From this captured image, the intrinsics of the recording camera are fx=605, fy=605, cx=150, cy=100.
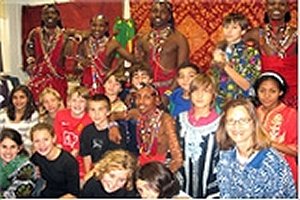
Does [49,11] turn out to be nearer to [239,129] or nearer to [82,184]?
[82,184]

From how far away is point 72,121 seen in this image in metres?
1.69

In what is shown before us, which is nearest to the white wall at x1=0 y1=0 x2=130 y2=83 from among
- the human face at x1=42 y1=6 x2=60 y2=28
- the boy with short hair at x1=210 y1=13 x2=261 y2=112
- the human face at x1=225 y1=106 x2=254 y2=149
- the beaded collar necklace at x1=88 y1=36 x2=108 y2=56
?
the human face at x1=42 y1=6 x2=60 y2=28

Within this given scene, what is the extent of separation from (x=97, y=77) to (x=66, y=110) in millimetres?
127

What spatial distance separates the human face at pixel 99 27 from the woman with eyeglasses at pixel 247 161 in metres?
0.39

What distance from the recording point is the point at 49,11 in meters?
1.66

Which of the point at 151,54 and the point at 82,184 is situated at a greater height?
the point at 151,54

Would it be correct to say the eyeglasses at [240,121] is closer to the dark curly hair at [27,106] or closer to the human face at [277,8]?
the human face at [277,8]

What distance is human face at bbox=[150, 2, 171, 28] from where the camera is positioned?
163cm

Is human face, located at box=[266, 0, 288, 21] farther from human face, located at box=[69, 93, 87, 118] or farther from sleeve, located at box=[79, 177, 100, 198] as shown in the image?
sleeve, located at box=[79, 177, 100, 198]

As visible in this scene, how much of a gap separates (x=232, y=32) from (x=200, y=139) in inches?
11.9

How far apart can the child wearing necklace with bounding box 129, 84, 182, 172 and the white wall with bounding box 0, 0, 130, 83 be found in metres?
0.34

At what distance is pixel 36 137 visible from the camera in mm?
1693

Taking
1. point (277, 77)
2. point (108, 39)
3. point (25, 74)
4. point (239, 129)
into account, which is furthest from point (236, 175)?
point (25, 74)

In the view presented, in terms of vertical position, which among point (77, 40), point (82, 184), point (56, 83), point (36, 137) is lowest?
point (82, 184)
